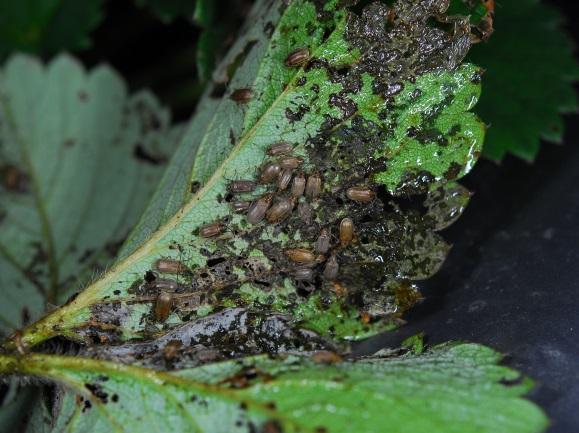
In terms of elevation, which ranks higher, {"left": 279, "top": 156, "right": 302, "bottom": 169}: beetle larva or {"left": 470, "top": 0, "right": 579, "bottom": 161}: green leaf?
{"left": 470, "top": 0, "right": 579, "bottom": 161}: green leaf

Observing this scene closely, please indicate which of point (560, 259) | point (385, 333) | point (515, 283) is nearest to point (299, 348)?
point (385, 333)

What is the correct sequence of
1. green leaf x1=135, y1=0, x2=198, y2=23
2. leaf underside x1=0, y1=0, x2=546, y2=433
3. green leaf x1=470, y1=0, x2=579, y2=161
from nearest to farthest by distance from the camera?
leaf underside x1=0, y1=0, x2=546, y2=433 < green leaf x1=470, y1=0, x2=579, y2=161 < green leaf x1=135, y1=0, x2=198, y2=23

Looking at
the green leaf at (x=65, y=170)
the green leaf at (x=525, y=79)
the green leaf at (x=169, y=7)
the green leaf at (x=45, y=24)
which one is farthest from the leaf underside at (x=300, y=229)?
the green leaf at (x=45, y=24)

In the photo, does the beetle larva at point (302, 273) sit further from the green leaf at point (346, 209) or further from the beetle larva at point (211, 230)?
the beetle larva at point (211, 230)

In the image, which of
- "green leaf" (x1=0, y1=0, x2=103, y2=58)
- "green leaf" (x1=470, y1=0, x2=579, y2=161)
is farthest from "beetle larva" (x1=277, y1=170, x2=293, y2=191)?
"green leaf" (x1=0, y1=0, x2=103, y2=58)

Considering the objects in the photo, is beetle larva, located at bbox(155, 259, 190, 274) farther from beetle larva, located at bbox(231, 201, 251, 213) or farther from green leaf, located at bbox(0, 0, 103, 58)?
green leaf, located at bbox(0, 0, 103, 58)
